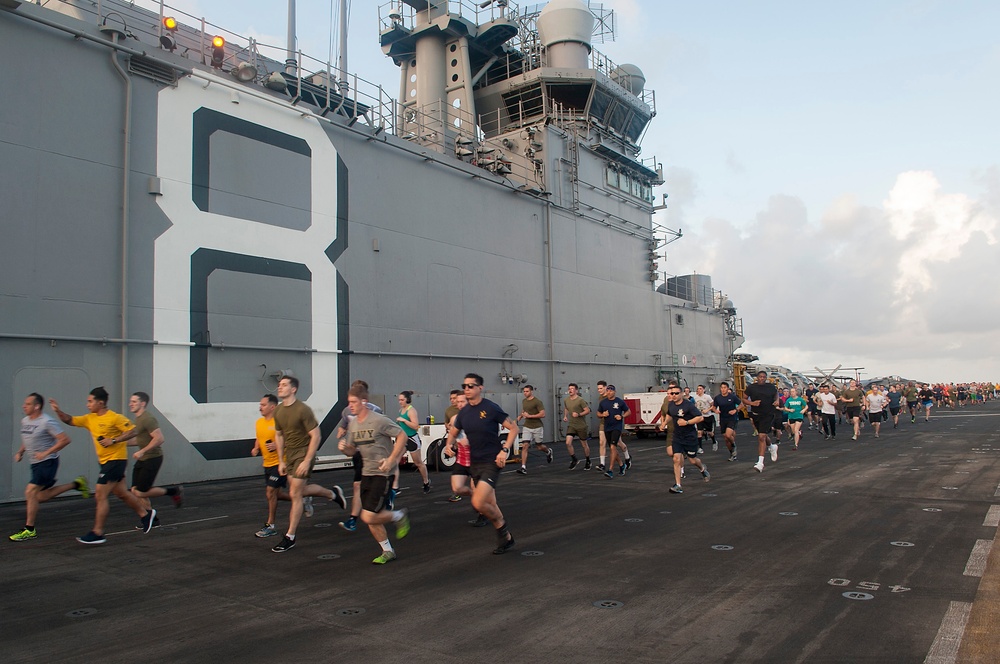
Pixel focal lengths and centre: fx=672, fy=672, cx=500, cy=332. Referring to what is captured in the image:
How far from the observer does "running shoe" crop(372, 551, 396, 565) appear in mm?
6625

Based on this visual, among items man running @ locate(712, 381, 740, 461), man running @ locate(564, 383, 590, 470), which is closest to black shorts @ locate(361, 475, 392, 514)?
man running @ locate(564, 383, 590, 470)

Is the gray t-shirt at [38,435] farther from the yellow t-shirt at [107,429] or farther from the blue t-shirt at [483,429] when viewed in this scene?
the blue t-shirt at [483,429]

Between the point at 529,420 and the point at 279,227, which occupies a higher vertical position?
the point at 279,227

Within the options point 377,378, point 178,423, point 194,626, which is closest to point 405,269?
point 377,378

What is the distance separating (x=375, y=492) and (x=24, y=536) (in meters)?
4.85

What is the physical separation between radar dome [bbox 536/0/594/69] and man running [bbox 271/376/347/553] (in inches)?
923

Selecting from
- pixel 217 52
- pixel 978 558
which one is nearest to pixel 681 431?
pixel 978 558

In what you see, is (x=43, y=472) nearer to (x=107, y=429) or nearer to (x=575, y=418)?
(x=107, y=429)

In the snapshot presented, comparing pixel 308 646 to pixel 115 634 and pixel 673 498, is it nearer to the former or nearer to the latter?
pixel 115 634

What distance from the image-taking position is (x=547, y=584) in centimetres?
578

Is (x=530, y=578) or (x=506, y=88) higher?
(x=506, y=88)

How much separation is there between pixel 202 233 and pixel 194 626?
11.3 m

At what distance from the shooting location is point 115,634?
4691 mm

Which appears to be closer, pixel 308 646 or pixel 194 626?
pixel 308 646
